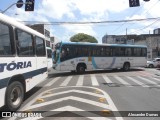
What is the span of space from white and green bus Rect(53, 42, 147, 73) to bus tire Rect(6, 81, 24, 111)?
14.5 meters

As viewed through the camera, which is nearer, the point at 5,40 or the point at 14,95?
the point at 5,40

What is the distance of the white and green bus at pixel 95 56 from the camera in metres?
24.2

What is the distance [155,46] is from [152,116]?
66073 mm

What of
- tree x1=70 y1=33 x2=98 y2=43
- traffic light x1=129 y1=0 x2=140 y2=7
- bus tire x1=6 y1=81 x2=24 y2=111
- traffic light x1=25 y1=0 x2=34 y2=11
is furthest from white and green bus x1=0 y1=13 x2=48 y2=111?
tree x1=70 y1=33 x2=98 y2=43

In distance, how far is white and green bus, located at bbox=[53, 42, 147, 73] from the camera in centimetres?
2422

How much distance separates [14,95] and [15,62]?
1189 mm

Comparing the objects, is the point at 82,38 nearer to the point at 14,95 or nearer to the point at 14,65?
the point at 14,95

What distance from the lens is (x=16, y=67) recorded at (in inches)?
358

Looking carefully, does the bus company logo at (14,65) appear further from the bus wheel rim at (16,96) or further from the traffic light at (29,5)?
the traffic light at (29,5)

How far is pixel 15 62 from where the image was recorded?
8.98 metres

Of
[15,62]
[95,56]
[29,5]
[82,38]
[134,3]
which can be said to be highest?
[82,38]

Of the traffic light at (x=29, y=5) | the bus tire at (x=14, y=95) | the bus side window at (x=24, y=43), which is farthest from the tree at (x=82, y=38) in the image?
the bus tire at (x=14, y=95)

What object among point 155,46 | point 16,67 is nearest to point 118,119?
point 16,67

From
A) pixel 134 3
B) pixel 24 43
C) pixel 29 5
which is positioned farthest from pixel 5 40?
pixel 134 3
